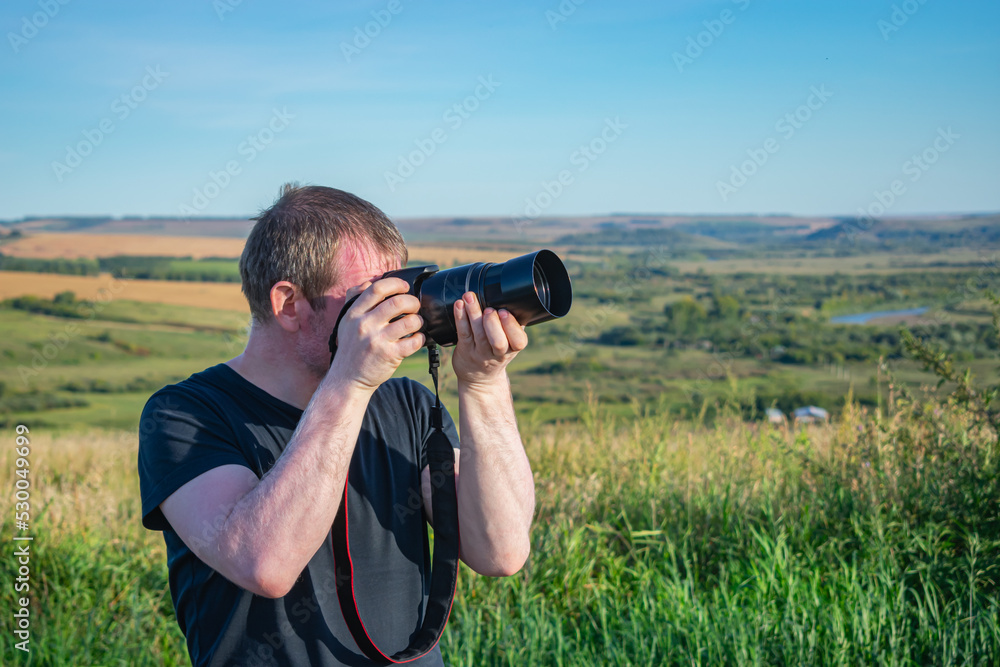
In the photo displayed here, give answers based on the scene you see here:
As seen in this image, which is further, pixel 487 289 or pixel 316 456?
pixel 487 289

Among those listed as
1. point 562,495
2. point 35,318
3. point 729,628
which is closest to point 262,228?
point 729,628

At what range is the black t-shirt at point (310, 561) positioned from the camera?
148cm

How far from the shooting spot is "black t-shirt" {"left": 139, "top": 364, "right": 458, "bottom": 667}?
148cm

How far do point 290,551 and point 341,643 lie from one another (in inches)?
14.2

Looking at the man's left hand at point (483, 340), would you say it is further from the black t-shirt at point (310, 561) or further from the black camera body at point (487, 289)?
the black t-shirt at point (310, 561)

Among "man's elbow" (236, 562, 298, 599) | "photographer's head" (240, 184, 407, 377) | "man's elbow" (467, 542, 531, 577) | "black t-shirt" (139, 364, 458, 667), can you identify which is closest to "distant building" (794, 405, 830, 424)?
"man's elbow" (467, 542, 531, 577)

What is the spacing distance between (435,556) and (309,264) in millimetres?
794

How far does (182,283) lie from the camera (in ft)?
135

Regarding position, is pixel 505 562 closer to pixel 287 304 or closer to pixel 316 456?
pixel 316 456

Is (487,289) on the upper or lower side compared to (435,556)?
upper

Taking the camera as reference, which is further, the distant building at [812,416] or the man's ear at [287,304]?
the distant building at [812,416]

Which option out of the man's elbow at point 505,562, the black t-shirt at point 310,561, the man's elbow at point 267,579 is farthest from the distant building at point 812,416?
the man's elbow at point 267,579

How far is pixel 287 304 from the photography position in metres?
1.70

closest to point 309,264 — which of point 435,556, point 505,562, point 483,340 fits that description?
point 483,340
